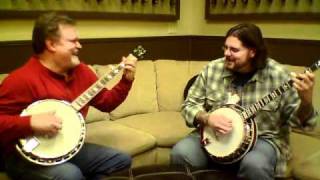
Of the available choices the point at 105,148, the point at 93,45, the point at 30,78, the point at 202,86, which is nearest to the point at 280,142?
the point at 202,86

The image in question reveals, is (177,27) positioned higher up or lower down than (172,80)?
higher up

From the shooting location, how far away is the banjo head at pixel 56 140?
65.1 inches

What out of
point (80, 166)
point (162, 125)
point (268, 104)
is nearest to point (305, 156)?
point (268, 104)

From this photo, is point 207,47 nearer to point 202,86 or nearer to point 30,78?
point 202,86

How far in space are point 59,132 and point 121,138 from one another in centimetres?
57

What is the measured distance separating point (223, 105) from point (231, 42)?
33cm

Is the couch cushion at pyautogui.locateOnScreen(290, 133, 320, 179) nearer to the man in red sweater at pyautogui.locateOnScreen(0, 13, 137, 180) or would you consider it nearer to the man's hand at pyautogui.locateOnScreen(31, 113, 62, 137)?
the man in red sweater at pyautogui.locateOnScreen(0, 13, 137, 180)

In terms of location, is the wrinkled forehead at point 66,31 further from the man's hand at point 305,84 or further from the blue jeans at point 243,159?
the man's hand at point 305,84

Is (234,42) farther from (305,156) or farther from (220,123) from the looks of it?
(305,156)

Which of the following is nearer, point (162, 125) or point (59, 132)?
point (59, 132)

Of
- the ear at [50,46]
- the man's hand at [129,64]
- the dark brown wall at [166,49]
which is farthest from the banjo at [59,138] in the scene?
the dark brown wall at [166,49]

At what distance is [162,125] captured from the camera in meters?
2.51

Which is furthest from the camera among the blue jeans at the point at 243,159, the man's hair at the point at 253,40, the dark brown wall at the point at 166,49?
the dark brown wall at the point at 166,49

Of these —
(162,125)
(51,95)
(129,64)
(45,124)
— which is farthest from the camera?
(162,125)
